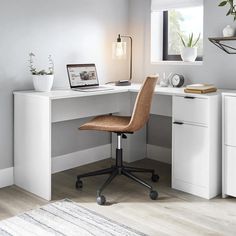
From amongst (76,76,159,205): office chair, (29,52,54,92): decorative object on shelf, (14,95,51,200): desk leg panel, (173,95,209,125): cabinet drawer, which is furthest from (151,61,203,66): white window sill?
(14,95,51,200): desk leg panel

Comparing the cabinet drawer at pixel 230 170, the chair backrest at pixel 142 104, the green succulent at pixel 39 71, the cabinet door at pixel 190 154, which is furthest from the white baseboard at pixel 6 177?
the cabinet drawer at pixel 230 170

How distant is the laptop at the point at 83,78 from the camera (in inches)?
135

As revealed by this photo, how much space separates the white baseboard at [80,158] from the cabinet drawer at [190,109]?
1.14 metres

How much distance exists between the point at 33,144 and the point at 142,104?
2.87ft

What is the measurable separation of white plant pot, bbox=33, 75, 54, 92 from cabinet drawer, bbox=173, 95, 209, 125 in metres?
1.00

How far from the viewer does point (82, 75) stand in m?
3.54

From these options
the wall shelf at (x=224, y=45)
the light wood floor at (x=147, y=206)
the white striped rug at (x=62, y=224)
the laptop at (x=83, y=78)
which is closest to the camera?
the white striped rug at (x=62, y=224)

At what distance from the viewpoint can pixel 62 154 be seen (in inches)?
146

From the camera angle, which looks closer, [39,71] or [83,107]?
[39,71]

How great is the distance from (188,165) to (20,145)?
1.32 m

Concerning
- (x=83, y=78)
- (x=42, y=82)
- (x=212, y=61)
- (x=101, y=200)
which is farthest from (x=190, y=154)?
(x=42, y=82)

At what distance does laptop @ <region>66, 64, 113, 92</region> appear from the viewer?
3430 millimetres

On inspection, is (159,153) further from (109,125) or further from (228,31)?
(228,31)

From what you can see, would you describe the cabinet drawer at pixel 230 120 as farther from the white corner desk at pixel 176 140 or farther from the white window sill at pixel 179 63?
the white window sill at pixel 179 63
